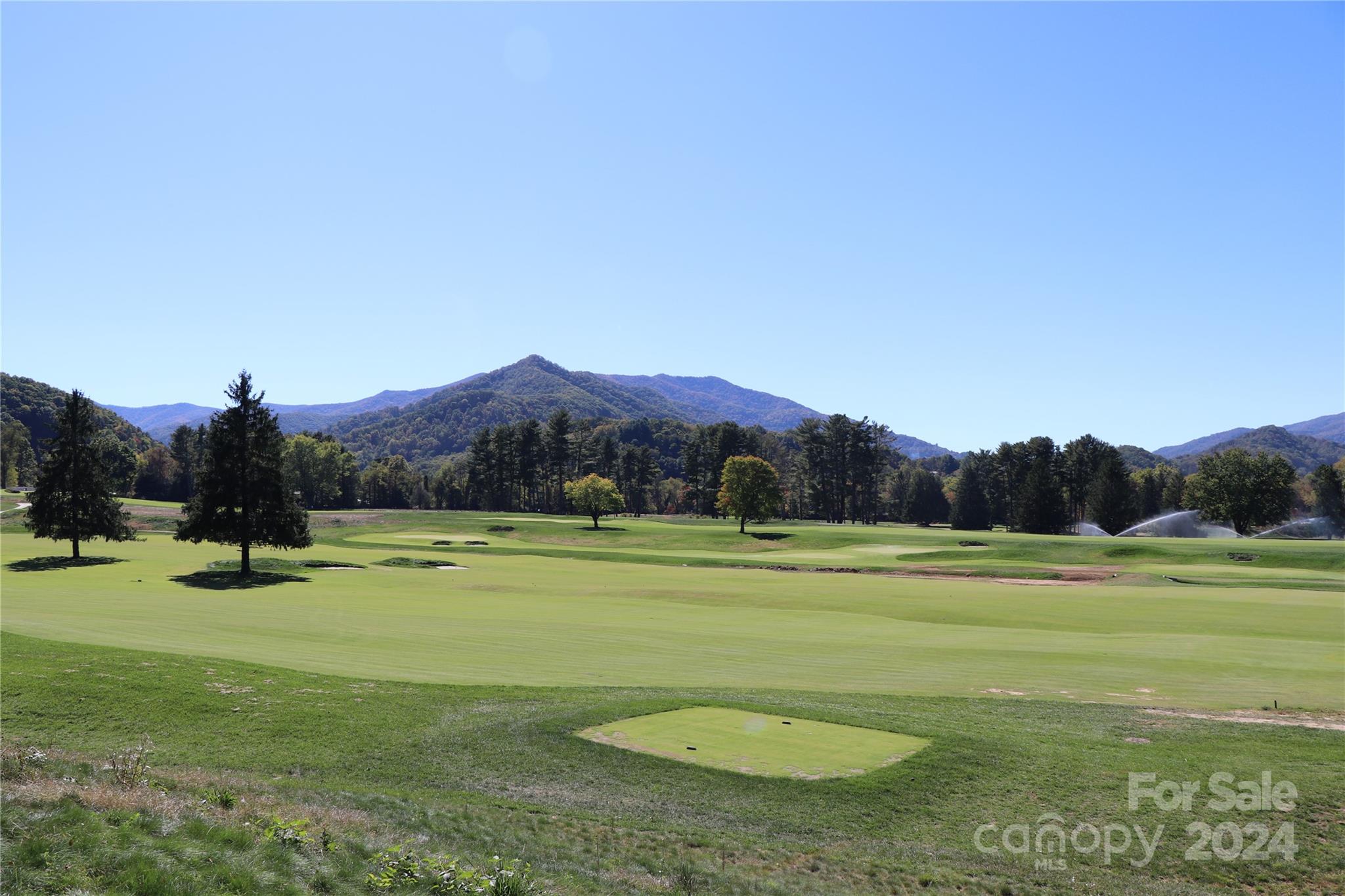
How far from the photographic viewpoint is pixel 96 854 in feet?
26.9

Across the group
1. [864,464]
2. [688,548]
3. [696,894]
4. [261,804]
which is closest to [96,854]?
[261,804]

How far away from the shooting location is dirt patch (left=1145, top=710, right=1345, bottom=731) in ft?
62.3

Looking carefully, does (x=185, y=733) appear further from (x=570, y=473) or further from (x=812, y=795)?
(x=570, y=473)

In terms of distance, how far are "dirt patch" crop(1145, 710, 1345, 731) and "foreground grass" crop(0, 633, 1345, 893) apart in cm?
67

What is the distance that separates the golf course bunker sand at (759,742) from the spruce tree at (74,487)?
56.9 m

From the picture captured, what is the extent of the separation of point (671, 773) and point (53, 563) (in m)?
57.9

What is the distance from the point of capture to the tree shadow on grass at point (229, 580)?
1849 inches

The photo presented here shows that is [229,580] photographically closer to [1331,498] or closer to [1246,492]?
[1246,492]

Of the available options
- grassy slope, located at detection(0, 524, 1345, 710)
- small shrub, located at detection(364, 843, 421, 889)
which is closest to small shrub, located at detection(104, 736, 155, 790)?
small shrub, located at detection(364, 843, 421, 889)

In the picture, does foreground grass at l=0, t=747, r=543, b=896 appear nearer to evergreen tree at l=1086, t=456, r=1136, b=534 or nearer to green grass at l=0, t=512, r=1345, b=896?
green grass at l=0, t=512, r=1345, b=896

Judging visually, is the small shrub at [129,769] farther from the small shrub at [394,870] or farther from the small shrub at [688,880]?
the small shrub at [688,880]

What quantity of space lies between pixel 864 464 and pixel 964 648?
380 ft

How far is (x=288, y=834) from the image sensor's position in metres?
9.79

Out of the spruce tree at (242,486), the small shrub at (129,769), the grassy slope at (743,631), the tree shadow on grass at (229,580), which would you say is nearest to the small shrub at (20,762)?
the small shrub at (129,769)
